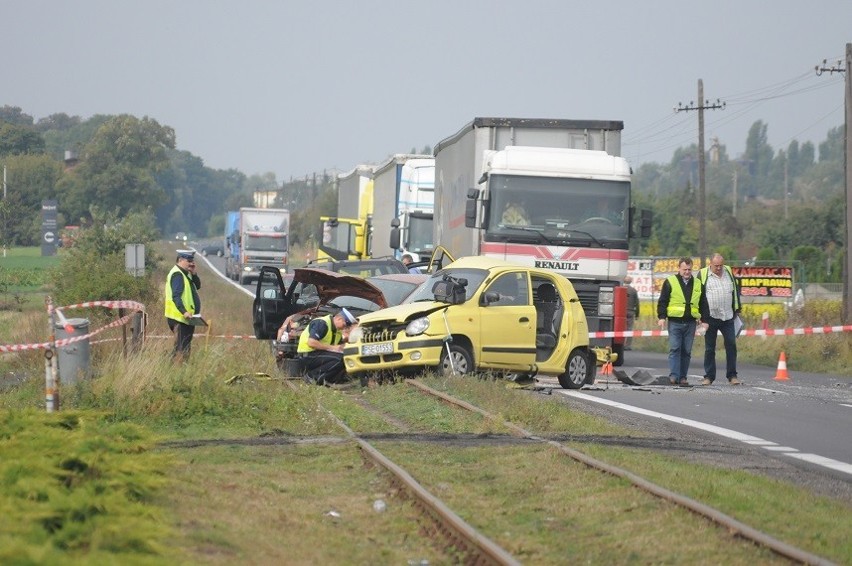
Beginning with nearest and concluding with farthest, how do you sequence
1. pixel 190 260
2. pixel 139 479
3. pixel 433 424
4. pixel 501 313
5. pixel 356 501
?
pixel 139 479 → pixel 356 501 → pixel 433 424 → pixel 501 313 → pixel 190 260

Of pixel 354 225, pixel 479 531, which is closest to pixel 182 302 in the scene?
pixel 479 531

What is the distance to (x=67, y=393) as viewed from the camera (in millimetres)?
13602

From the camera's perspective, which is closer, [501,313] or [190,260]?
[501,313]

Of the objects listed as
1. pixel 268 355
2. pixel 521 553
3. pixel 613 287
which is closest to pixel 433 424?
pixel 521 553

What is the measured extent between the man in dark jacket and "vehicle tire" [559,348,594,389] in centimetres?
144

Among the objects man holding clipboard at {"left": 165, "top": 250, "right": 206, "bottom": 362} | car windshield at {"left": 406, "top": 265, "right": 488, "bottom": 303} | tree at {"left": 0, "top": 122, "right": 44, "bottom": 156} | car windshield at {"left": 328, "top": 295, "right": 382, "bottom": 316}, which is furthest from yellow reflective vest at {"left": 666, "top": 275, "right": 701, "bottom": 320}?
tree at {"left": 0, "top": 122, "right": 44, "bottom": 156}

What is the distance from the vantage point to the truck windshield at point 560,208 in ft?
73.9

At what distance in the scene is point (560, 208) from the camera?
22594 mm

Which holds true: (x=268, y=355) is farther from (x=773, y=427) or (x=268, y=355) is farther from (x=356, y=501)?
(x=356, y=501)

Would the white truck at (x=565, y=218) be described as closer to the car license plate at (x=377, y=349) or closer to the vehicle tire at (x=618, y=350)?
the vehicle tire at (x=618, y=350)

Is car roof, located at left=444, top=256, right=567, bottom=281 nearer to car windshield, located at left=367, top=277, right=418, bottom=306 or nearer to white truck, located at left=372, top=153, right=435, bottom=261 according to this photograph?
car windshield, located at left=367, top=277, right=418, bottom=306

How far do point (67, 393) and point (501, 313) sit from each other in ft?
19.3

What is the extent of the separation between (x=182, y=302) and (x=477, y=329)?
4.16 m

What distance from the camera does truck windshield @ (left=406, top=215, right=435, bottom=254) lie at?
34.1 metres
